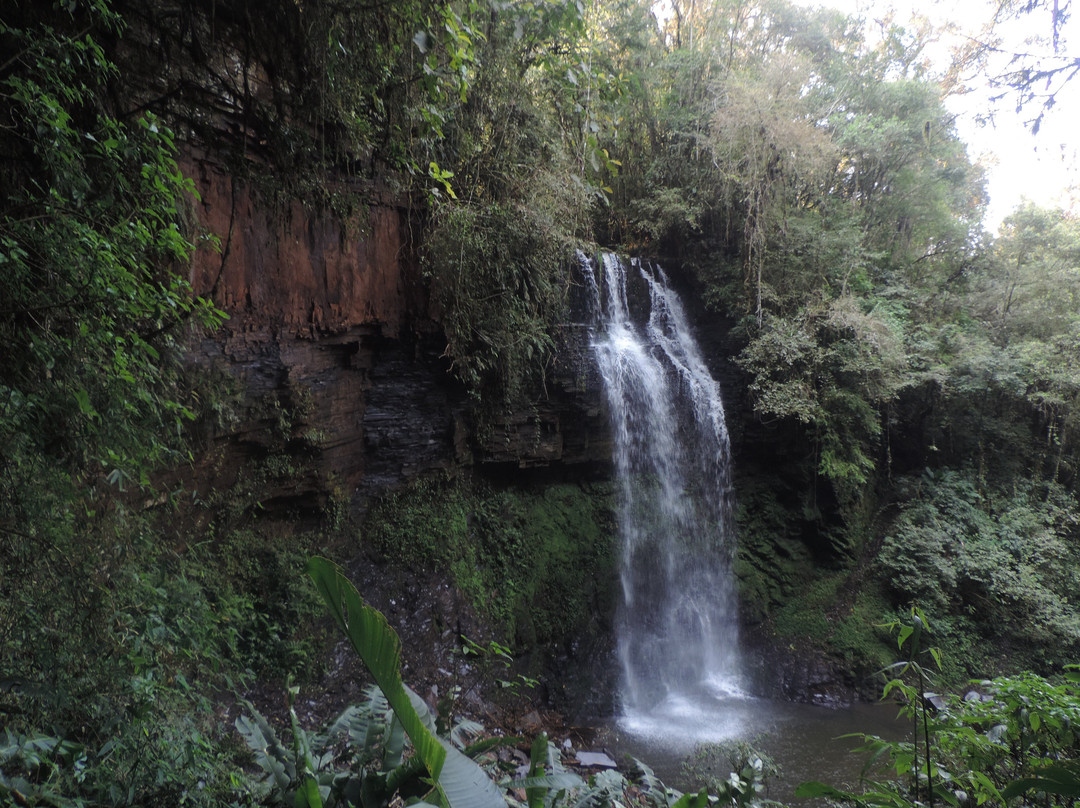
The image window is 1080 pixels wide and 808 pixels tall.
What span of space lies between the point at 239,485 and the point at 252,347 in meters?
1.24

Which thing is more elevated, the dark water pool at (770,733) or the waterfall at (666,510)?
the waterfall at (666,510)

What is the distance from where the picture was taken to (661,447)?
26.6ft

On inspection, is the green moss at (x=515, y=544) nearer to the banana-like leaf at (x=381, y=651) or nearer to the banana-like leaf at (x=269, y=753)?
the banana-like leaf at (x=269, y=753)

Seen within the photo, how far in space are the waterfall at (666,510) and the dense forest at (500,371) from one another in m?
0.49

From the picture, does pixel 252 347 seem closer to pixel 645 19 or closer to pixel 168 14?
pixel 168 14

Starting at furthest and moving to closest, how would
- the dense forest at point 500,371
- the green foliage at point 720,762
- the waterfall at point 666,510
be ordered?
the waterfall at point 666,510 → the green foliage at point 720,762 → the dense forest at point 500,371

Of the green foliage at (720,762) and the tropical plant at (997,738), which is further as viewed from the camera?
the green foliage at (720,762)

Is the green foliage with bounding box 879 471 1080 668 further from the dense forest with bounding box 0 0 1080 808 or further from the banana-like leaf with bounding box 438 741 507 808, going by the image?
the banana-like leaf with bounding box 438 741 507 808

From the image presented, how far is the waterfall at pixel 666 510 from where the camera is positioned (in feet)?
25.1

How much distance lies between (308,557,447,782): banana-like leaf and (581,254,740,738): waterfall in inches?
256

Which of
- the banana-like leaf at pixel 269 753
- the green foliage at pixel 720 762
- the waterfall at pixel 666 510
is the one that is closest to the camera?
the banana-like leaf at pixel 269 753

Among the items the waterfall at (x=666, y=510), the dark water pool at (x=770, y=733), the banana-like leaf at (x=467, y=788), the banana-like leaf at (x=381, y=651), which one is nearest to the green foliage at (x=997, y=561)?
the dark water pool at (x=770, y=733)

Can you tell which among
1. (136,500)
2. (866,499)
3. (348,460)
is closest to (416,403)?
(348,460)

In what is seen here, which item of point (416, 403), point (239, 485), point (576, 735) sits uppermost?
point (416, 403)
